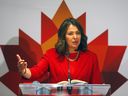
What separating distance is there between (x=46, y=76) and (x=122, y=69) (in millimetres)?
772

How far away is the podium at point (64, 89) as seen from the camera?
4.57 ft

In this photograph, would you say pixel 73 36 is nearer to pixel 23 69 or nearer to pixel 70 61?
pixel 70 61

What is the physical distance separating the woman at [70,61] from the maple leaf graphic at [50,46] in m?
0.44

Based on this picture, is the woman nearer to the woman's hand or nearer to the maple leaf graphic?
the woman's hand

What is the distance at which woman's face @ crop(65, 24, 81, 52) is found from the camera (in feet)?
7.32

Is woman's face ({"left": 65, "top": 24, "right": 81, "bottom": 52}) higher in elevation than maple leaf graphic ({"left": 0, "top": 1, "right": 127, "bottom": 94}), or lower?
higher

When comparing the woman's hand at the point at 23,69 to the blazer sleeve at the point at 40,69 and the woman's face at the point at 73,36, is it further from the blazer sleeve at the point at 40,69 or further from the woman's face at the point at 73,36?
the woman's face at the point at 73,36

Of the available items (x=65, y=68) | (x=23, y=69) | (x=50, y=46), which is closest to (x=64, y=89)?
(x=23, y=69)

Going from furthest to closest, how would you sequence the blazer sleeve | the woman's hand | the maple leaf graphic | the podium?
1. the maple leaf graphic
2. the blazer sleeve
3. the woman's hand
4. the podium

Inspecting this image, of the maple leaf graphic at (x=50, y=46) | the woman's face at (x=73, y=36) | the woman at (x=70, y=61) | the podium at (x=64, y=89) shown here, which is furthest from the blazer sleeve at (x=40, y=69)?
the podium at (x=64, y=89)

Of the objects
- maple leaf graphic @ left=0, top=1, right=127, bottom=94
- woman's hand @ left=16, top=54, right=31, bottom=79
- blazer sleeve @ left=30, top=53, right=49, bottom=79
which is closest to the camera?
woman's hand @ left=16, top=54, right=31, bottom=79

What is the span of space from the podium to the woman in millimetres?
734

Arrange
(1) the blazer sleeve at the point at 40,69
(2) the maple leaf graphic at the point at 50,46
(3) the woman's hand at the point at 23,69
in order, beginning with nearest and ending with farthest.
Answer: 1. (3) the woman's hand at the point at 23,69
2. (1) the blazer sleeve at the point at 40,69
3. (2) the maple leaf graphic at the point at 50,46

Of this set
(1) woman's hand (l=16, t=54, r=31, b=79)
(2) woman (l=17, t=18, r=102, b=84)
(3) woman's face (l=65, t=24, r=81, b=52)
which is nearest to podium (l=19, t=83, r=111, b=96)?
(1) woman's hand (l=16, t=54, r=31, b=79)
